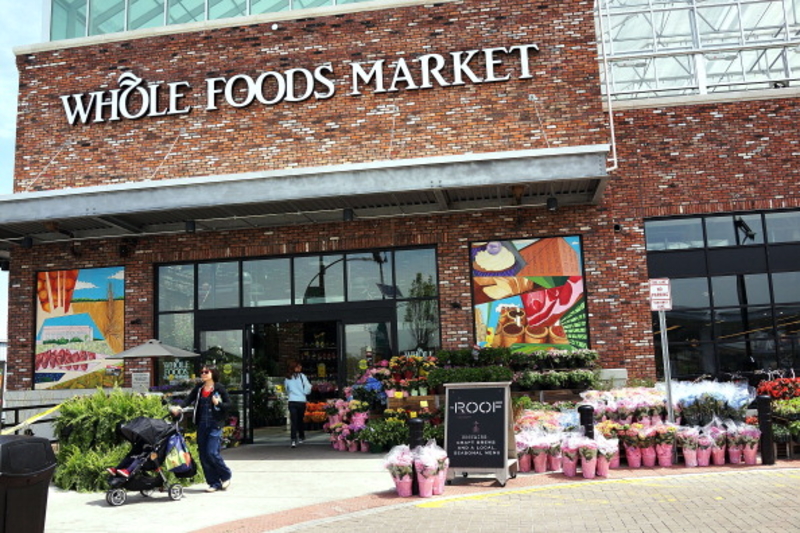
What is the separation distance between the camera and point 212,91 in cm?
1714

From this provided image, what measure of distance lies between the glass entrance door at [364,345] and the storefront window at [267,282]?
65.0 inches

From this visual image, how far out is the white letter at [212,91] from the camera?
56.1 ft

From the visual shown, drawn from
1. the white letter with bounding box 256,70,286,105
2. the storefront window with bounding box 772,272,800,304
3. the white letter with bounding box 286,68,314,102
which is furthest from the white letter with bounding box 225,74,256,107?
the storefront window with bounding box 772,272,800,304

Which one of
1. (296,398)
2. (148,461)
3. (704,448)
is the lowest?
(704,448)

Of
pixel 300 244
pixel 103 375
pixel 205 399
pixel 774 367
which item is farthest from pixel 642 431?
pixel 103 375

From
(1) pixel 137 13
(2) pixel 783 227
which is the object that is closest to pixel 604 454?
(2) pixel 783 227

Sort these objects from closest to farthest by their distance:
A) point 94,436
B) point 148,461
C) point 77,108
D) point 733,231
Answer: point 148,461, point 94,436, point 733,231, point 77,108

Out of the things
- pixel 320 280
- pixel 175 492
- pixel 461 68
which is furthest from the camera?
pixel 320 280

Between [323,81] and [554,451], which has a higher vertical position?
[323,81]

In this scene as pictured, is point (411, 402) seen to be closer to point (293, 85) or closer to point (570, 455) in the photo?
point (570, 455)

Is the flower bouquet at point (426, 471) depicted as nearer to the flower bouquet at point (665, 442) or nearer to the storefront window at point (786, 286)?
the flower bouquet at point (665, 442)

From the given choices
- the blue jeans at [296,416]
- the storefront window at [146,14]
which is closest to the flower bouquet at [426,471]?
the blue jeans at [296,416]

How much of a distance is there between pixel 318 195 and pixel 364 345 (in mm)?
3675

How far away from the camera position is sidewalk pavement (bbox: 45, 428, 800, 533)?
289 inches
